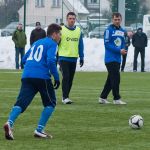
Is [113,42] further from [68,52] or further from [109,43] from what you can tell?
[68,52]

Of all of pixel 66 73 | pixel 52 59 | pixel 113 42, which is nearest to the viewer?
pixel 52 59

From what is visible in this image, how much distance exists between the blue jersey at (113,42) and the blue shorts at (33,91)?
199 inches

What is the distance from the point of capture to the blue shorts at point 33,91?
10.5 meters

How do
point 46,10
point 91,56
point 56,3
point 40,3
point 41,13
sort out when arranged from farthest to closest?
1. point 56,3
2. point 46,10
3. point 41,13
4. point 40,3
5. point 91,56

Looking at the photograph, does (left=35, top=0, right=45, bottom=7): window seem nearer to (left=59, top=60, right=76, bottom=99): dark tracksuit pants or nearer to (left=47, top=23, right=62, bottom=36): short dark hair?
(left=59, top=60, right=76, bottom=99): dark tracksuit pants

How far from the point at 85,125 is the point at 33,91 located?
1871 mm

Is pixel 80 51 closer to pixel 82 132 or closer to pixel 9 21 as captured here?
pixel 82 132

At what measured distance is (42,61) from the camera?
1048cm

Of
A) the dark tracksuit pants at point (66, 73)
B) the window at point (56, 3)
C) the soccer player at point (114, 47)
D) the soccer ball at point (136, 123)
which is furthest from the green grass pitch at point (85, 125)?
the window at point (56, 3)

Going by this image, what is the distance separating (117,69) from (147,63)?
1823 centimetres

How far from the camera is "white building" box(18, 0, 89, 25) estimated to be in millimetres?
36500

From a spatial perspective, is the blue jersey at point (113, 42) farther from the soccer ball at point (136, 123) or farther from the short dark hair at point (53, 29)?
the short dark hair at point (53, 29)

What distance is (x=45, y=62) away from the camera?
10492mm

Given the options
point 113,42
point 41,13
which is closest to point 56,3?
point 41,13
